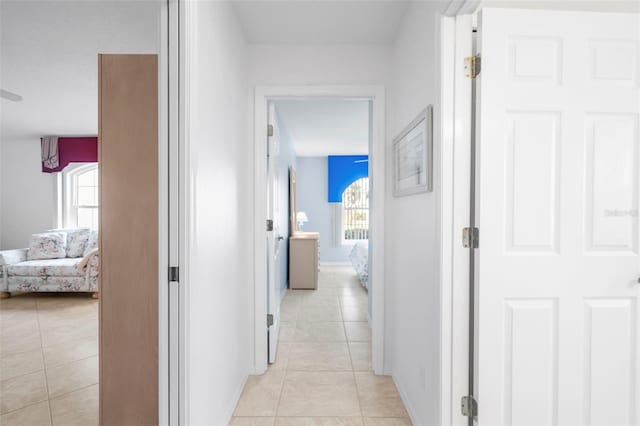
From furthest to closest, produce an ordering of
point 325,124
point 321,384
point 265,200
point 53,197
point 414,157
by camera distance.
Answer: point 53,197, point 325,124, point 265,200, point 321,384, point 414,157

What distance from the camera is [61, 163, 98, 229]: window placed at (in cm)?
587

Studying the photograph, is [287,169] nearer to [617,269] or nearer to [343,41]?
[343,41]

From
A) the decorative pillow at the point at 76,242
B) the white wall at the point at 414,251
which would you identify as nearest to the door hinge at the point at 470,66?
the white wall at the point at 414,251

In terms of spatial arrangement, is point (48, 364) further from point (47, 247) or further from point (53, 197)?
point (53, 197)

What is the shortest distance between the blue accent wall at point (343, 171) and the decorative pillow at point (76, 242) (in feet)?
14.9

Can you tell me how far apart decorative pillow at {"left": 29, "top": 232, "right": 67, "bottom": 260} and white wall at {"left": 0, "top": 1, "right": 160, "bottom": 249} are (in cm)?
101

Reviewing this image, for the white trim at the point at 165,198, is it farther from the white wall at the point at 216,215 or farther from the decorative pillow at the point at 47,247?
the decorative pillow at the point at 47,247

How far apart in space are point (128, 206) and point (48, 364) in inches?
79.4

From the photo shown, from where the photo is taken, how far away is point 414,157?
1.87 meters

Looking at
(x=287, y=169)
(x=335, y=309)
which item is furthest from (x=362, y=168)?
(x=335, y=309)

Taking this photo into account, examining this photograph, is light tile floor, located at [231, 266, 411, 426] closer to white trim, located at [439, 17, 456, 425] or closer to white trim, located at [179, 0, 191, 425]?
white trim, located at [439, 17, 456, 425]

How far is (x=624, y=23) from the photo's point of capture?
4.79 ft

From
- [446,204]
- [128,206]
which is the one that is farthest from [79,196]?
[446,204]

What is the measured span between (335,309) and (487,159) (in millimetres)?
3178
